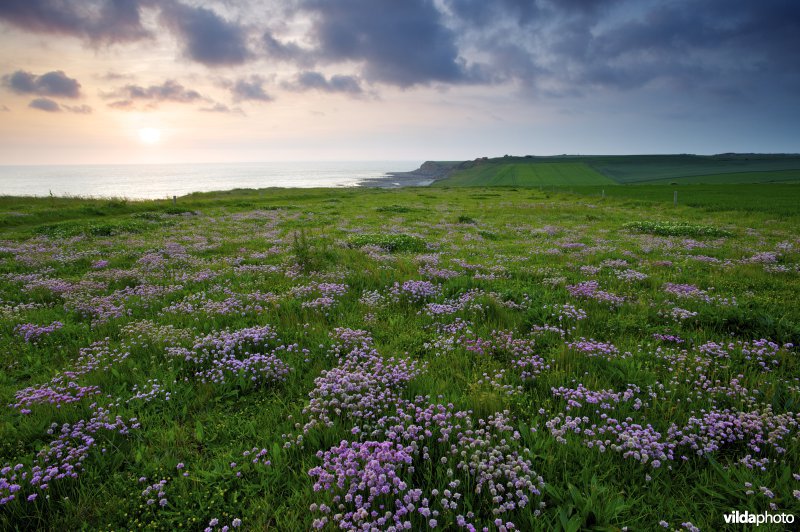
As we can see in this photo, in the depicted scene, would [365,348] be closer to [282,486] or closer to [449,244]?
[282,486]

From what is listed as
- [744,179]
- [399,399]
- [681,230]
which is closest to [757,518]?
[399,399]

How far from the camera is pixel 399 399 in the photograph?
4.62 meters

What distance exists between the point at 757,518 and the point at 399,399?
140 inches

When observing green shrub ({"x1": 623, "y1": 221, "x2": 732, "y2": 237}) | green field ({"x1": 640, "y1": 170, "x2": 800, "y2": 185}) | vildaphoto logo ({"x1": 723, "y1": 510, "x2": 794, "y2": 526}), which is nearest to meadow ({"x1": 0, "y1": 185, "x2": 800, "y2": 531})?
vildaphoto logo ({"x1": 723, "y1": 510, "x2": 794, "y2": 526})

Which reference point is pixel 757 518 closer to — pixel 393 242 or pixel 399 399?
pixel 399 399

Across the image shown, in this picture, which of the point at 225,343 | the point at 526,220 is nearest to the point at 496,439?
the point at 225,343

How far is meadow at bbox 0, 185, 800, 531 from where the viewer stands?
3.40 metres

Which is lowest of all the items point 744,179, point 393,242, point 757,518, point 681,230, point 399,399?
point 757,518

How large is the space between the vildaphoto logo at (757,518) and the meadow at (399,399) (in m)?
0.08

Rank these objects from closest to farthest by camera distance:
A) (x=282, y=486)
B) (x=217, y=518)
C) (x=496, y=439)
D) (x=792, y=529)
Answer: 1. (x=792, y=529)
2. (x=217, y=518)
3. (x=282, y=486)
4. (x=496, y=439)

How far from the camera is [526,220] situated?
2750cm

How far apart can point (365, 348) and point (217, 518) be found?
10.8ft

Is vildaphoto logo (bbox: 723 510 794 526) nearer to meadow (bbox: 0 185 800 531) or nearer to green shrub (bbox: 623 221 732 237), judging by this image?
meadow (bbox: 0 185 800 531)

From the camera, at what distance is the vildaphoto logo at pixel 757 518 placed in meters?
3.14
